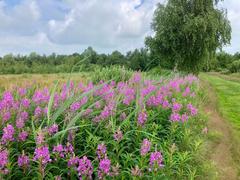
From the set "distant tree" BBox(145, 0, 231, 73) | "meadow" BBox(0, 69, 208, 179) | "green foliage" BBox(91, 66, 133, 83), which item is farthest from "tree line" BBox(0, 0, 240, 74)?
"meadow" BBox(0, 69, 208, 179)

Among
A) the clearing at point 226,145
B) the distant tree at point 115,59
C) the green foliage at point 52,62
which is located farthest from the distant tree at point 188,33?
the clearing at point 226,145

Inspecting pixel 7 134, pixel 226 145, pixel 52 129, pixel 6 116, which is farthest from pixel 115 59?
pixel 7 134

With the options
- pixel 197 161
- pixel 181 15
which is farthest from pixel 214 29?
pixel 197 161

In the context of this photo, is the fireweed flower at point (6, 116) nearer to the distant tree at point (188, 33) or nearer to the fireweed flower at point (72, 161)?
the fireweed flower at point (72, 161)

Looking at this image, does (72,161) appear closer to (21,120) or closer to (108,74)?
(21,120)

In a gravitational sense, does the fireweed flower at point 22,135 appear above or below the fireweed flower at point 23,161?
above

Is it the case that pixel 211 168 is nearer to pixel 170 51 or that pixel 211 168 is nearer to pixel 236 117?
pixel 236 117

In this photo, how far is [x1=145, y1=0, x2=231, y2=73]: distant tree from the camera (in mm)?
18741

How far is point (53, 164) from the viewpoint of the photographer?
7.84ft

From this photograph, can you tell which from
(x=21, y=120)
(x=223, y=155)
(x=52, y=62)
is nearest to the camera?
(x=21, y=120)

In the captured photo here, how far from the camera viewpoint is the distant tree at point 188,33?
1874cm

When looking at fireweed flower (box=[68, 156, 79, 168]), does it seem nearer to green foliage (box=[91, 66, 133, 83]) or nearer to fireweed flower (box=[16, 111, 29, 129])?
fireweed flower (box=[16, 111, 29, 129])

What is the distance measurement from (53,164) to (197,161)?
2453 millimetres

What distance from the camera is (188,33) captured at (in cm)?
1875
